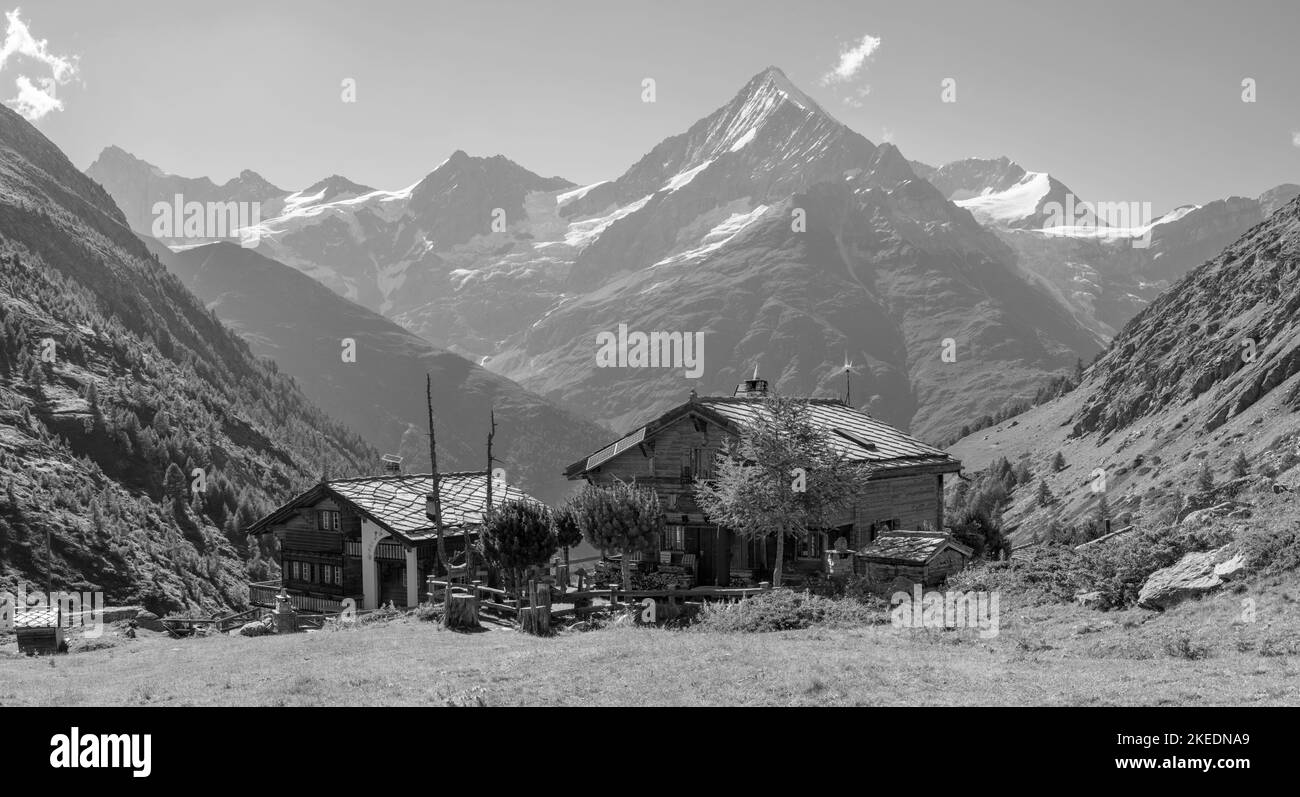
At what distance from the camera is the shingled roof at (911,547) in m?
32.9

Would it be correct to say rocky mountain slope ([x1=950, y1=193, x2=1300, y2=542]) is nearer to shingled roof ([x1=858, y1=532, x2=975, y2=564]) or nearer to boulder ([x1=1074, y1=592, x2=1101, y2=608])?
shingled roof ([x1=858, y1=532, x2=975, y2=564])

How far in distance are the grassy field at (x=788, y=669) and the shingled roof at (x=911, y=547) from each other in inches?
229

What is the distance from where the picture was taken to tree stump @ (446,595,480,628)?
107 ft

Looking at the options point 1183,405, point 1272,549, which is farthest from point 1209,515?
point 1183,405

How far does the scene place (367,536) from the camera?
52281 mm

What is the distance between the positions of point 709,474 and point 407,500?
1811 cm

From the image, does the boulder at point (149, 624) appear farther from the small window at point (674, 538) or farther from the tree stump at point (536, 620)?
the tree stump at point (536, 620)

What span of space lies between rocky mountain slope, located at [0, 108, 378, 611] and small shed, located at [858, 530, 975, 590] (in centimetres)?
5361

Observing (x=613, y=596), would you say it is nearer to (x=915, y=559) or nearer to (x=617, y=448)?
(x=915, y=559)

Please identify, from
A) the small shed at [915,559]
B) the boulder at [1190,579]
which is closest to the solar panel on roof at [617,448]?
the small shed at [915,559]

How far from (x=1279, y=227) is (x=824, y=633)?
142690mm

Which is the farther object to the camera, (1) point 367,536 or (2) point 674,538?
(1) point 367,536
